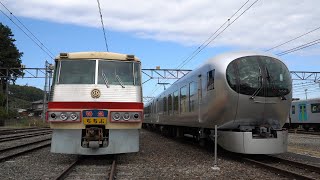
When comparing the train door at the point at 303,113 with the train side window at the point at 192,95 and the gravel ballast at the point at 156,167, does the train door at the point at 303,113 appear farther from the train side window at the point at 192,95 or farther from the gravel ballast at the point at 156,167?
the gravel ballast at the point at 156,167

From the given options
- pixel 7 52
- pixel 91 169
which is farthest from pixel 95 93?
pixel 7 52

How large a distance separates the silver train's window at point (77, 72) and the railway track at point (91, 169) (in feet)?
7.20

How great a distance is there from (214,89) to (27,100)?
12010 cm

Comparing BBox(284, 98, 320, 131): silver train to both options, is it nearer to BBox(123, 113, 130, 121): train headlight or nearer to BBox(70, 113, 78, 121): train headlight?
BBox(123, 113, 130, 121): train headlight

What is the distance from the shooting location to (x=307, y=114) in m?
33.9

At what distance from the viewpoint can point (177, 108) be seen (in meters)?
18.3

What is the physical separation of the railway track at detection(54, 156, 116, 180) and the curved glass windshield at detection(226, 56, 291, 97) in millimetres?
4026

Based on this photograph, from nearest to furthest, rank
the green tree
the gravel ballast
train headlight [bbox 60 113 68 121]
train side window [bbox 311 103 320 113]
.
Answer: the gravel ballast, train headlight [bbox 60 113 68 121], train side window [bbox 311 103 320 113], the green tree

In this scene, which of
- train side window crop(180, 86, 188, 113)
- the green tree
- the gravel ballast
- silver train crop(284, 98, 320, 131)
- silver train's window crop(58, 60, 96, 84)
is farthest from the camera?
the green tree

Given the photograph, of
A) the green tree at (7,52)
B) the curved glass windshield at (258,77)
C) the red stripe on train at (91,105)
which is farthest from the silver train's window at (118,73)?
the green tree at (7,52)

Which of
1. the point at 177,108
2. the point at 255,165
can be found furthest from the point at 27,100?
the point at 255,165

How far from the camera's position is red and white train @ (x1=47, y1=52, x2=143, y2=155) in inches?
406

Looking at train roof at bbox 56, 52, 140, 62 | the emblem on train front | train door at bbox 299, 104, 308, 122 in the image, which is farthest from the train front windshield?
train door at bbox 299, 104, 308, 122

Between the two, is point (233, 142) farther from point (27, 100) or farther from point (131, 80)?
point (27, 100)
